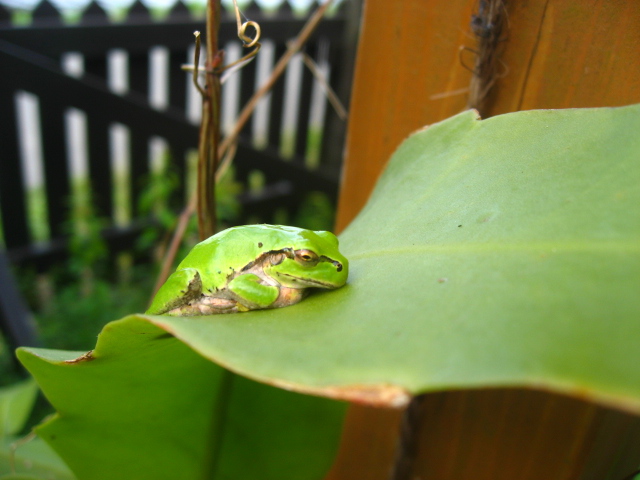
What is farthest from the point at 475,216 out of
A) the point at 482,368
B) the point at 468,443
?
the point at 468,443

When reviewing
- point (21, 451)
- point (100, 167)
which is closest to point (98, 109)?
point (100, 167)

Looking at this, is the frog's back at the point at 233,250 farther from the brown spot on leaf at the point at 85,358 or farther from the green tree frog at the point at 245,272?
the brown spot on leaf at the point at 85,358

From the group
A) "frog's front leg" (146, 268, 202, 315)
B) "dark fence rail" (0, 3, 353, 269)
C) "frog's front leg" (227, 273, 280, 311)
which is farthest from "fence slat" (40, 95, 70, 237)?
"frog's front leg" (227, 273, 280, 311)

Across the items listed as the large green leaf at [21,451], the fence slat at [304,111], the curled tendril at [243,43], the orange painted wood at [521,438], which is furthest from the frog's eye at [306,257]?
the fence slat at [304,111]

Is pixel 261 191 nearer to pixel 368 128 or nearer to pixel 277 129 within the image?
pixel 277 129

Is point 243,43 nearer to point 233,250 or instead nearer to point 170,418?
point 233,250

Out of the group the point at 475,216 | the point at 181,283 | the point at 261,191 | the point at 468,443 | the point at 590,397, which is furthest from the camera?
the point at 261,191
